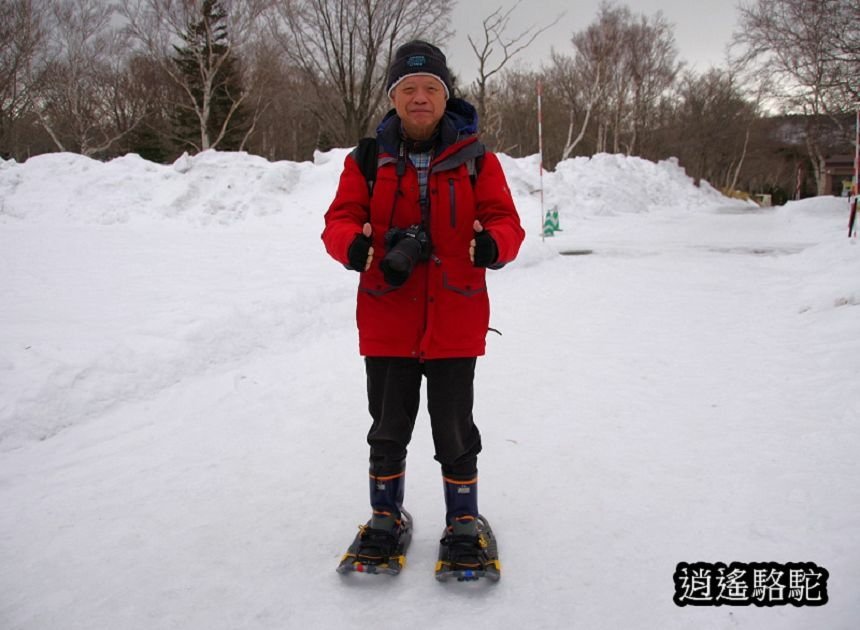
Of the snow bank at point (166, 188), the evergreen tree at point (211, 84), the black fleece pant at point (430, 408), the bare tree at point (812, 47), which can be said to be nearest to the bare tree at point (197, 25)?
the evergreen tree at point (211, 84)

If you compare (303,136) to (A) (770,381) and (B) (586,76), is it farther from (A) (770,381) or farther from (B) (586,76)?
(A) (770,381)

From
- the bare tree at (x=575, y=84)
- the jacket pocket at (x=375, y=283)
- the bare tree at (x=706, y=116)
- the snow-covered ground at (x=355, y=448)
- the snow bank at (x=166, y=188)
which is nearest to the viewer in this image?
the snow-covered ground at (x=355, y=448)

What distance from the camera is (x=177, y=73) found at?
26375mm

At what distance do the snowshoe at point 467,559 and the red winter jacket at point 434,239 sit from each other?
0.71 meters

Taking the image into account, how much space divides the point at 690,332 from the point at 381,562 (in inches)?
165

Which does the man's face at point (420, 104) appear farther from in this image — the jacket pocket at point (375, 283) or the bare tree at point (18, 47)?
the bare tree at point (18, 47)

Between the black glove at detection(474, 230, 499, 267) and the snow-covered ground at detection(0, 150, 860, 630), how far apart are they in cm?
117

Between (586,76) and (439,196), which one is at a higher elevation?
(586,76)

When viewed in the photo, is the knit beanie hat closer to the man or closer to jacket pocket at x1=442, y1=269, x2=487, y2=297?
the man

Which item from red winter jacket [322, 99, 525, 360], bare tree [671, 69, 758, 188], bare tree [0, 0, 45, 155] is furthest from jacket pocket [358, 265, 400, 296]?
bare tree [671, 69, 758, 188]

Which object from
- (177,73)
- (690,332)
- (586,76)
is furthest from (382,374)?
(586,76)

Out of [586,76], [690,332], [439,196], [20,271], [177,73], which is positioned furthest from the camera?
[586,76]

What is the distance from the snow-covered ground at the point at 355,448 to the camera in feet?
6.51

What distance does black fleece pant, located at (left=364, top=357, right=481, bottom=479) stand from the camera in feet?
7.02
